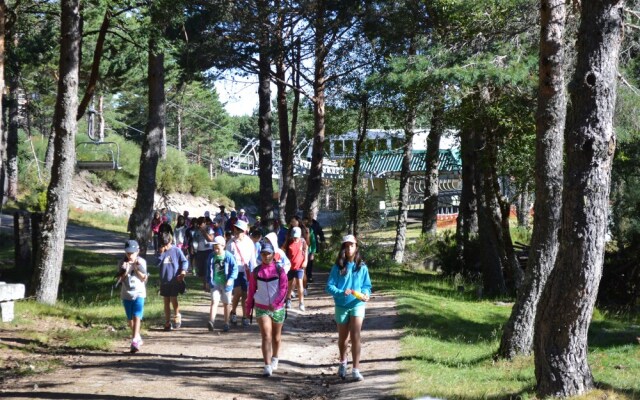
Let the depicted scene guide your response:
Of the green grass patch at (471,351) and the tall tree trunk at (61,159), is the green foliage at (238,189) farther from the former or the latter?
the tall tree trunk at (61,159)

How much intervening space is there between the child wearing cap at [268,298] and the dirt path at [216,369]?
52 centimetres

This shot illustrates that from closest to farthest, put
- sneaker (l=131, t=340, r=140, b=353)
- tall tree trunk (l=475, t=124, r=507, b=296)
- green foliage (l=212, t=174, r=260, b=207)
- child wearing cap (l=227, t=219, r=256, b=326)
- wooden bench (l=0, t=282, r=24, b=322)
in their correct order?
sneaker (l=131, t=340, r=140, b=353) < wooden bench (l=0, t=282, r=24, b=322) < child wearing cap (l=227, t=219, r=256, b=326) < tall tree trunk (l=475, t=124, r=507, b=296) < green foliage (l=212, t=174, r=260, b=207)

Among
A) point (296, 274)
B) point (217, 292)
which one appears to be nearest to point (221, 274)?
point (217, 292)

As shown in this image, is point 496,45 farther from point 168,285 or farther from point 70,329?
point 70,329

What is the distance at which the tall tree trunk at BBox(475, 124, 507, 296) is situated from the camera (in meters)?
19.6

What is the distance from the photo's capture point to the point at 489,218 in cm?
2033

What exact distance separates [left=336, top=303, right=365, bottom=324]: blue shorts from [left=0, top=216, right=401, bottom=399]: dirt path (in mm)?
839

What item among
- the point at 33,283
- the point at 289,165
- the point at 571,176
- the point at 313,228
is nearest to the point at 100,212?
the point at 289,165

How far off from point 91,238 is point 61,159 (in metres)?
20.6

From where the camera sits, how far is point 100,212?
159ft

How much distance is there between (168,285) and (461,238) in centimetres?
1403

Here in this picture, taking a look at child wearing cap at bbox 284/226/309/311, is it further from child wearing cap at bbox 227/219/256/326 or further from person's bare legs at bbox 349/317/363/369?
person's bare legs at bbox 349/317/363/369

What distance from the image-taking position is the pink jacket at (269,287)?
35.7 feet

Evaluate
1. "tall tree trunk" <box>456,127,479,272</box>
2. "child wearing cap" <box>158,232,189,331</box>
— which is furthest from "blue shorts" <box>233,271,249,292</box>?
"tall tree trunk" <box>456,127,479,272</box>
